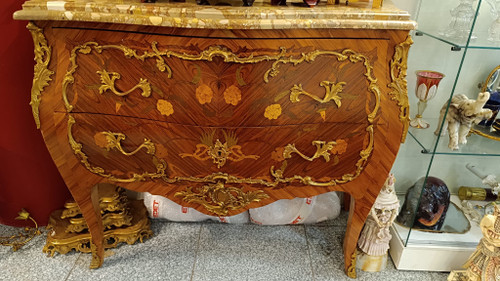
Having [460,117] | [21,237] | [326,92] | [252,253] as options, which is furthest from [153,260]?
[460,117]

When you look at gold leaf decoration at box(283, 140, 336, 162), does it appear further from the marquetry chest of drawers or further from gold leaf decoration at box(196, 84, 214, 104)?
gold leaf decoration at box(196, 84, 214, 104)

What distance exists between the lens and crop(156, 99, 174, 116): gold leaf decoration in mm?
1037

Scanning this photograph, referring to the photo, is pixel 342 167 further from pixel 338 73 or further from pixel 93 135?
pixel 93 135

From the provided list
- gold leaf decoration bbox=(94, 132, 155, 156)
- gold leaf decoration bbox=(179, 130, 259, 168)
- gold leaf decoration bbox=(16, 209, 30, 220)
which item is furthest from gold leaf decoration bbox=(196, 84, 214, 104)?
gold leaf decoration bbox=(16, 209, 30, 220)

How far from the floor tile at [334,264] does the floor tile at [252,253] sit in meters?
0.04

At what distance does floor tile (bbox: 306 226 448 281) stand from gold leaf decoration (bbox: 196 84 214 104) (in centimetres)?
88

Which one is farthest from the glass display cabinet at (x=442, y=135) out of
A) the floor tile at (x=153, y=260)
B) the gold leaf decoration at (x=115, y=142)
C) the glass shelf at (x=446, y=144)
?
the gold leaf decoration at (x=115, y=142)

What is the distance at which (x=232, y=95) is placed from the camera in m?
1.00

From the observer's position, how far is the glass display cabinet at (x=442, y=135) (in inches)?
49.3

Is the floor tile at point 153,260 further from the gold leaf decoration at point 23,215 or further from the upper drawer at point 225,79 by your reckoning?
the upper drawer at point 225,79

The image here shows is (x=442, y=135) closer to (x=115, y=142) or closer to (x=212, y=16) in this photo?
(x=212, y=16)

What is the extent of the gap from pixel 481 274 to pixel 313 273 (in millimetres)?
604

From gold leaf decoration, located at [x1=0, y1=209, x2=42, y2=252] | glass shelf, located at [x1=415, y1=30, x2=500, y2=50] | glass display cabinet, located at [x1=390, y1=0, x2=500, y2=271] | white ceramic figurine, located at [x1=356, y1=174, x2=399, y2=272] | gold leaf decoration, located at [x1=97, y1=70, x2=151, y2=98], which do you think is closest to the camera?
gold leaf decoration, located at [x1=97, y1=70, x2=151, y2=98]

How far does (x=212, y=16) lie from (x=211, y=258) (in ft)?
3.33
